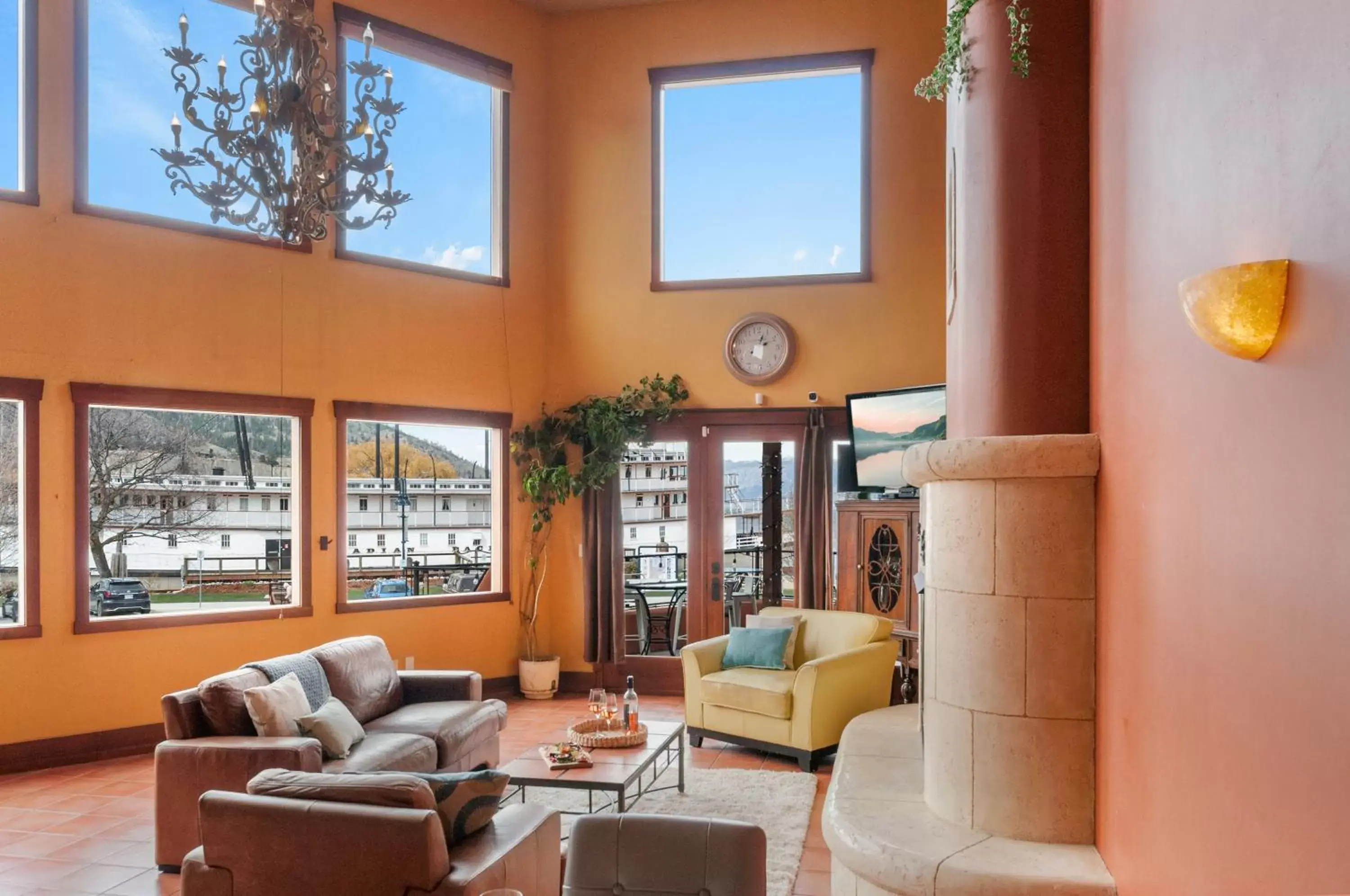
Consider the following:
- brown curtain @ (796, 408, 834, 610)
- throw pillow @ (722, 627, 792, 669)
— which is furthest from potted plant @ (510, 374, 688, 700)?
throw pillow @ (722, 627, 792, 669)

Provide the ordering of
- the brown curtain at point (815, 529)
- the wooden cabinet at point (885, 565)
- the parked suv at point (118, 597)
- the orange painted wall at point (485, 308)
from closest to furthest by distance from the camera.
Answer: the orange painted wall at point (485, 308), the parked suv at point (118, 597), the wooden cabinet at point (885, 565), the brown curtain at point (815, 529)

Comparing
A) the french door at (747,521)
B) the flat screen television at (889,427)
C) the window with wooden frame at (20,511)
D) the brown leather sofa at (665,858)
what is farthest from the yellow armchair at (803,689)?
the window with wooden frame at (20,511)

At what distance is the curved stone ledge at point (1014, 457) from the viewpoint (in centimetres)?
283

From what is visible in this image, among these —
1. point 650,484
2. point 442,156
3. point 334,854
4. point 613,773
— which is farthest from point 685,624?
point 334,854

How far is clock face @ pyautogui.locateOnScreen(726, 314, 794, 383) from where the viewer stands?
309 inches

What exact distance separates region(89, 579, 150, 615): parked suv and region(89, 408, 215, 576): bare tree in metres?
0.09

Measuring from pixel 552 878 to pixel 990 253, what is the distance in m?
2.54

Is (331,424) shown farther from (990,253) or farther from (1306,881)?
(1306,881)

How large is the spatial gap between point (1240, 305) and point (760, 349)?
6390 mm

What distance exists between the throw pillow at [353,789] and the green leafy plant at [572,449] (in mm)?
4891

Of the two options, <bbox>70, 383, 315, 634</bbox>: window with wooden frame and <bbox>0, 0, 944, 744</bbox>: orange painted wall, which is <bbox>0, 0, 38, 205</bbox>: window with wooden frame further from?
<bbox>70, 383, 315, 634</bbox>: window with wooden frame

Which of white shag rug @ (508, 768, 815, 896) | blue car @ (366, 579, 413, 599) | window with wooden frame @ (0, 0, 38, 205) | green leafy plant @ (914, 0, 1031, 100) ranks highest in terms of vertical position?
window with wooden frame @ (0, 0, 38, 205)

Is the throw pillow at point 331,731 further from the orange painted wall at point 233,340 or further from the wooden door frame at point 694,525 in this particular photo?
the wooden door frame at point 694,525

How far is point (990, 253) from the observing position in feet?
10.4
